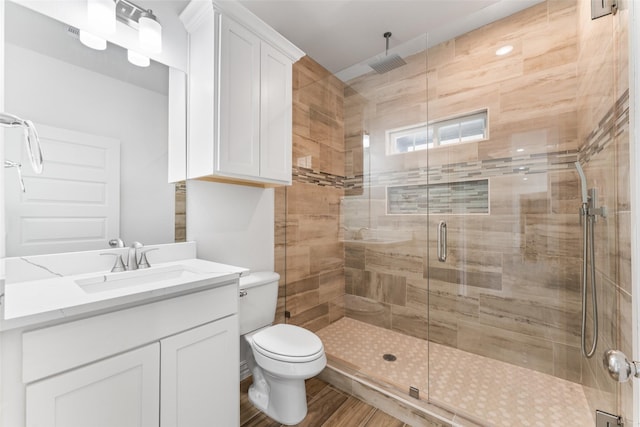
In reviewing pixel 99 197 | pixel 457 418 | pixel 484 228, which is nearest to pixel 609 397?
pixel 457 418

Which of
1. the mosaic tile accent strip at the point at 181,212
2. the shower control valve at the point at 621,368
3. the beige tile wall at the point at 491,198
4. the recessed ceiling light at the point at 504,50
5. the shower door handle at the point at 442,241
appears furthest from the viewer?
the shower door handle at the point at 442,241

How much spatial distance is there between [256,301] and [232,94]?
1231 mm

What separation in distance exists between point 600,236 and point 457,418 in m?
1.15

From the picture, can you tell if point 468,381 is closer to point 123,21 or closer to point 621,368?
point 621,368

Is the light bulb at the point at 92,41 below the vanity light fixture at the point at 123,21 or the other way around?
below

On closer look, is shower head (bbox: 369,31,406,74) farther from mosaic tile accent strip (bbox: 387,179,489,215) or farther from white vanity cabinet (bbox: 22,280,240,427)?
white vanity cabinet (bbox: 22,280,240,427)

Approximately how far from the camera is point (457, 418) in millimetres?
1484

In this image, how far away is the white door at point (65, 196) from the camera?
118 cm

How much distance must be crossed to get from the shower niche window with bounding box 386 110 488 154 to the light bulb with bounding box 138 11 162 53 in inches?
70.0

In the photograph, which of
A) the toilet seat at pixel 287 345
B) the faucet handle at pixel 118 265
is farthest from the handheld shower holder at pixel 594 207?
the faucet handle at pixel 118 265

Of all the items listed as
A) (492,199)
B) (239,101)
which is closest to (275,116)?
(239,101)

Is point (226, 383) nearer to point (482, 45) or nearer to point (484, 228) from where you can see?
point (484, 228)

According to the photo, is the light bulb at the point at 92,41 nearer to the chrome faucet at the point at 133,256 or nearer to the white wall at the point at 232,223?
the white wall at the point at 232,223

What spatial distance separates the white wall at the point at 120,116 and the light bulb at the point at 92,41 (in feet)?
0.43
